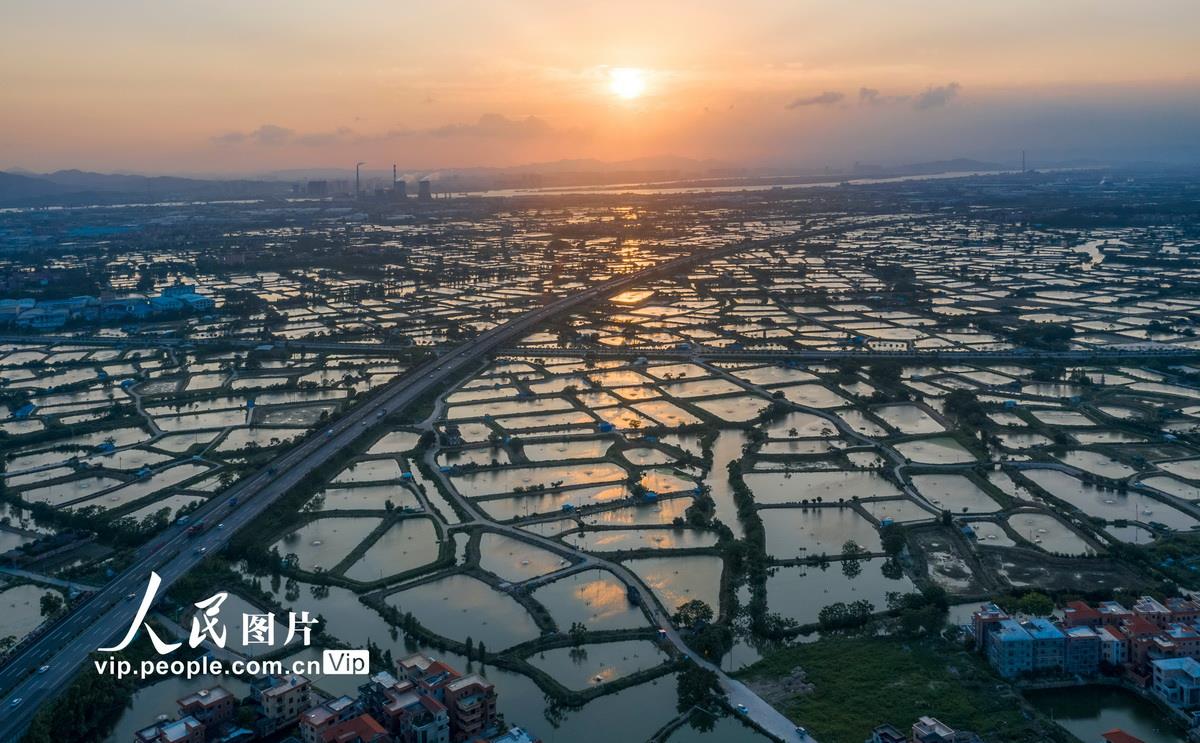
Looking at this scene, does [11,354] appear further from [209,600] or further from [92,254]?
[92,254]

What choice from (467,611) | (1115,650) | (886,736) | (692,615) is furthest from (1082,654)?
(467,611)

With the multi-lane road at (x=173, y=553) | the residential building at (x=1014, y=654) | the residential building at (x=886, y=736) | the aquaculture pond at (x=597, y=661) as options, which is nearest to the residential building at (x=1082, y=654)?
the residential building at (x=1014, y=654)

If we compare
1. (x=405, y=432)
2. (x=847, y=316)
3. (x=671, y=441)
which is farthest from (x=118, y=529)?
(x=847, y=316)

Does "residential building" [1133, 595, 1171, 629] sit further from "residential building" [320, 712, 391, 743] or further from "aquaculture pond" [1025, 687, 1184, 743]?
"residential building" [320, 712, 391, 743]

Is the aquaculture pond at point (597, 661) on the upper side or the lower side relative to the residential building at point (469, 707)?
lower

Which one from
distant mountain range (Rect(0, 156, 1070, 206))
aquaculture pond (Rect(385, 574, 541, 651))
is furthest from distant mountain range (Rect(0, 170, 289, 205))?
aquaculture pond (Rect(385, 574, 541, 651))

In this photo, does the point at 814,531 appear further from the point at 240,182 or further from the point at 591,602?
the point at 240,182

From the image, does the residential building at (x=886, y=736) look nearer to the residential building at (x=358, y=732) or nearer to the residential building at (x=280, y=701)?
the residential building at (x=358, y=732)

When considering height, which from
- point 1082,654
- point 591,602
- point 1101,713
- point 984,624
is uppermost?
point 984,624
